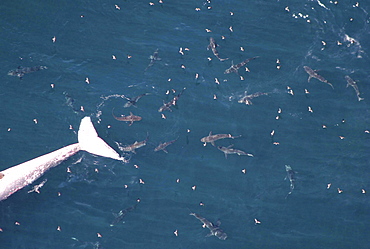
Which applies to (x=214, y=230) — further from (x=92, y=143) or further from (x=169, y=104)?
(x=92, y=143)

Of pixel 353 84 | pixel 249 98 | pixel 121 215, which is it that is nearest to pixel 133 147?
pixel 121 215

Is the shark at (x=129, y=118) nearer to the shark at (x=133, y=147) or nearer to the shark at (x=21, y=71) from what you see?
the shark at (x=133, y=147)

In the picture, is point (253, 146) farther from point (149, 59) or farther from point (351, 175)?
A: point (149, 59)

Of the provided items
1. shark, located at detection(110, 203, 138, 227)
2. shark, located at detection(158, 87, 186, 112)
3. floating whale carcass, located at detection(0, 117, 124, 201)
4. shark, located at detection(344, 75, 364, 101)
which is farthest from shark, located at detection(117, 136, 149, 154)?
shark, located at detection(344, 75, 364, 101)

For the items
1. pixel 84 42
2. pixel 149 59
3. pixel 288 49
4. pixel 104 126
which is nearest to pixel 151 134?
pixel 104 126

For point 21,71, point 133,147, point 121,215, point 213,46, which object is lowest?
point 121,215

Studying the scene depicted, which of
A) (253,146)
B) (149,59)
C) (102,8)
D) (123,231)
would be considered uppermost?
(102,8)
